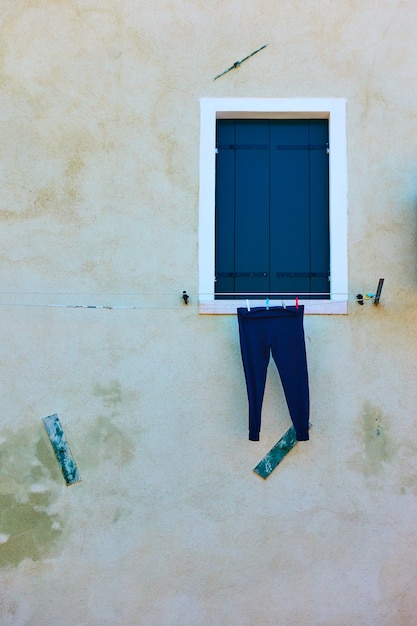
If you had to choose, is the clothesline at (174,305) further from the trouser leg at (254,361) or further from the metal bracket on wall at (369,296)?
the trouser leg at (254,361)

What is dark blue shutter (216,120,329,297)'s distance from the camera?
571 centimetres

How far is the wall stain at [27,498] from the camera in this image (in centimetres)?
534

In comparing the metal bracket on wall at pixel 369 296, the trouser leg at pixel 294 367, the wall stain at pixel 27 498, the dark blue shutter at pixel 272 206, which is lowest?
the wall stain at pixel 27 498

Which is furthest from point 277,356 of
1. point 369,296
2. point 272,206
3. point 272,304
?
point 272,206

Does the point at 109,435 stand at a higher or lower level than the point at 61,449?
higher

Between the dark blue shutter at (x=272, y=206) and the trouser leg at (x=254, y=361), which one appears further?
the dark blue shutter at (x=272, y=206)

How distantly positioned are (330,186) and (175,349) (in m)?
1.78

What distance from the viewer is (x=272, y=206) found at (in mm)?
5793

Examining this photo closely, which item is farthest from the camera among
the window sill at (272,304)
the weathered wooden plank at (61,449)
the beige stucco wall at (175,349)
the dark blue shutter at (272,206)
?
the dark blue shutter at (272,206)

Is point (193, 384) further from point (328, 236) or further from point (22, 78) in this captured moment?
point (22, 78)

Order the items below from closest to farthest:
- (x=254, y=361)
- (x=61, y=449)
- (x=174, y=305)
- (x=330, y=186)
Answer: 1. (x=254, y=361)
2. (x=61, y=449)
3. (x=174, y=305)
4. (x=330, y=186)

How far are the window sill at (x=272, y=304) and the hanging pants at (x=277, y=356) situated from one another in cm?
17

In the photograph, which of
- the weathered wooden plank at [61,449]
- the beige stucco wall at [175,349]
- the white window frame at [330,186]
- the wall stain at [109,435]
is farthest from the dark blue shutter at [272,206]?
the weathered wooden plank at [61,449]

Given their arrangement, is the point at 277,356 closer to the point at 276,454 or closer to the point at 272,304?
the point at 272,304
